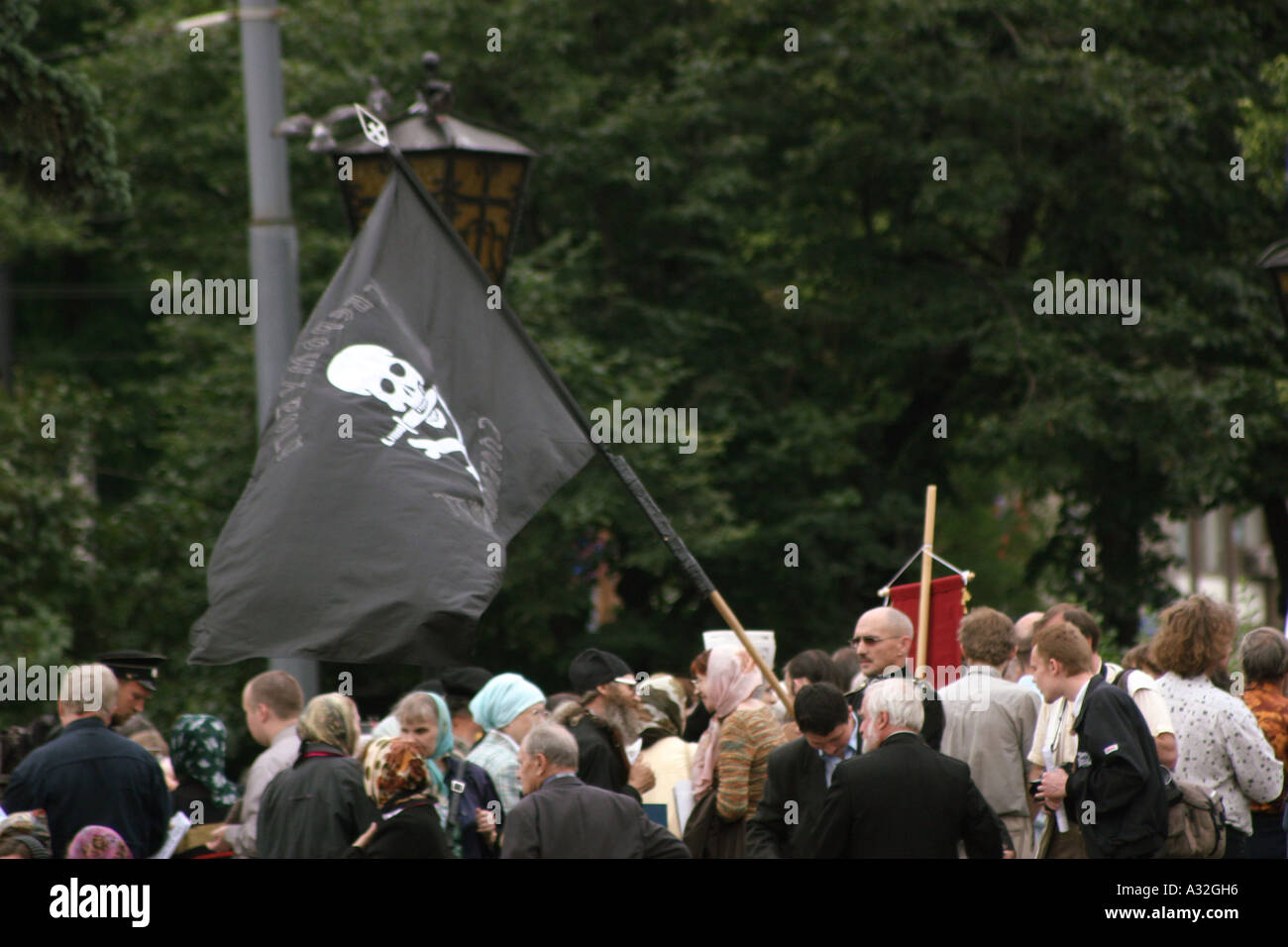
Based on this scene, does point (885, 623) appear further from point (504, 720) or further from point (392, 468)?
point (392, 468)

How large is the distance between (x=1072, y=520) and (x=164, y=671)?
9610mm

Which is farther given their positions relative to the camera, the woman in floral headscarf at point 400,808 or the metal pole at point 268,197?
the metal pole at point 268,197

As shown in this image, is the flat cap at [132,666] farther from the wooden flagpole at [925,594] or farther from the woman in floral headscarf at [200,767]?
the wooden flagpole at [925,594]

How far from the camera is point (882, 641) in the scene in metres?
6.91

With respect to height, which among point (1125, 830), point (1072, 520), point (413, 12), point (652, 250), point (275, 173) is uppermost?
point (413, 12)

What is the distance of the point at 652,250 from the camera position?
59.9 ft

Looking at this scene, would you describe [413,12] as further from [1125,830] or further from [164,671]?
[1125,830]

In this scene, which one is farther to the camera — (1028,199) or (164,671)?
(1028,199)

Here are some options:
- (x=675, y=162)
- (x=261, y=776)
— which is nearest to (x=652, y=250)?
(x=675, y=162)

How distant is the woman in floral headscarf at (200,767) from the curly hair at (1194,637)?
403cm

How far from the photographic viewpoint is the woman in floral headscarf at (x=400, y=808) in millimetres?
5527

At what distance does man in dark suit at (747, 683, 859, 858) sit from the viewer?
606 centimetres

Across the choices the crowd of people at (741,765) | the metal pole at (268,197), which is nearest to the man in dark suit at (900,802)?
the crowd of people at (741,765)

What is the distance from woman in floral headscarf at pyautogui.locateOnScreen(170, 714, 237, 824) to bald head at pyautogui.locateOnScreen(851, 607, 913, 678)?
9.35 ft
